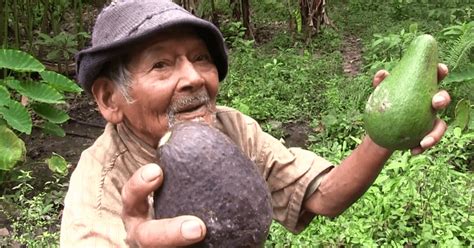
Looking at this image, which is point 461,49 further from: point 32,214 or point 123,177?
point 123,177

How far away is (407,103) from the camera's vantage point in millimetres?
1617

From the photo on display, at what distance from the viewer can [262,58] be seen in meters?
7.59

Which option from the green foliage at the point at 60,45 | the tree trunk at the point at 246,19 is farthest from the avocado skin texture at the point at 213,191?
the tree trunk at the point at 246,19

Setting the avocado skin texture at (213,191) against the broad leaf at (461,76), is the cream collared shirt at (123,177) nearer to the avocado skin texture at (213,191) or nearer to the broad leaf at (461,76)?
the avocado skin texture at (213,191)

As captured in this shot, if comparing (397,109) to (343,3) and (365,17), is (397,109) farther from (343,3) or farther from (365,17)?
(343,3)

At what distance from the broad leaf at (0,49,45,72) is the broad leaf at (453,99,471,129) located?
2872mm

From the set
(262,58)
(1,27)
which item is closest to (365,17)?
(262,58)

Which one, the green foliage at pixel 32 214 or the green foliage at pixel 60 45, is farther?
the green foliage at pixel 60 45

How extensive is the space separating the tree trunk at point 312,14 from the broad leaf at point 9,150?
476 centimetres

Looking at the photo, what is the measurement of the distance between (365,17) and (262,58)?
268 cm

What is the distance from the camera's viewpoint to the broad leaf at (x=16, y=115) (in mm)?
4777

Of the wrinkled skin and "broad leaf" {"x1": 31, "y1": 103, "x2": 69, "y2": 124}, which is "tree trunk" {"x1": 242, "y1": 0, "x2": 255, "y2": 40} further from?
the wrinkled skin

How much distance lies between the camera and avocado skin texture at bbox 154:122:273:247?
1338 millimetres

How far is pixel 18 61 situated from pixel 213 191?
13.3 feet
